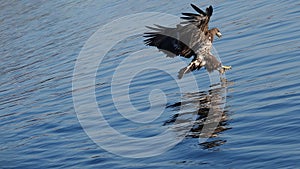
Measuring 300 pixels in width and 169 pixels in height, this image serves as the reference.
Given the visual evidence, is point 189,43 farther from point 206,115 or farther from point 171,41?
point 206,115

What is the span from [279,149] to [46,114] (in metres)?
6.05

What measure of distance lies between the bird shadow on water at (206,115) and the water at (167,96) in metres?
0.03

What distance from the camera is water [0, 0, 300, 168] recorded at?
9.03m

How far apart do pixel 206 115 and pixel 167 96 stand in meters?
1.90

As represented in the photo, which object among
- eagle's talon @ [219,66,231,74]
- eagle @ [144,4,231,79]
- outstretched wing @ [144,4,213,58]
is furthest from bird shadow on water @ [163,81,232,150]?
outstretched wing @ [144,4,213,58]

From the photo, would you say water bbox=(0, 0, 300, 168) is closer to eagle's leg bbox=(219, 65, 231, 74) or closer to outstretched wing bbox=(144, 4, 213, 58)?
eagle's leg bbox=(219, 65, 231, 74)

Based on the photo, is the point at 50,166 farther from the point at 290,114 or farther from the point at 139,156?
the point at 290,114

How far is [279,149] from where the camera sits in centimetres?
844

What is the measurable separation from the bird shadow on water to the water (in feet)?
0.11

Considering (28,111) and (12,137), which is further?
(28,111)

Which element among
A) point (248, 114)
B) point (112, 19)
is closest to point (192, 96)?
point (248, 114)

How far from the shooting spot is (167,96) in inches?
501

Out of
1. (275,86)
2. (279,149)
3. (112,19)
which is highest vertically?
(112,19)

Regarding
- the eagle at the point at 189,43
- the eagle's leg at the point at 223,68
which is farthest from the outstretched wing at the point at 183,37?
the eagle's leg at the point at 223,68
